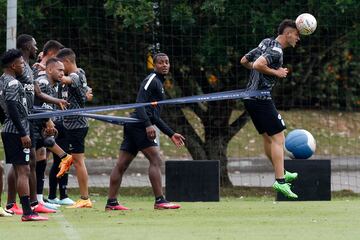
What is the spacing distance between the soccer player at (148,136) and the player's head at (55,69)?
1.17 metres

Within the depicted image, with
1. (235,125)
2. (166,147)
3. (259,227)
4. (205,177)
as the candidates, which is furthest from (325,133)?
(259,227)

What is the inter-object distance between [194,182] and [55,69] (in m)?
3.23

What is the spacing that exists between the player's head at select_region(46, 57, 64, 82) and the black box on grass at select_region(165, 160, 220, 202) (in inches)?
113

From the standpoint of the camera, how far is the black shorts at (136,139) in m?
13.9

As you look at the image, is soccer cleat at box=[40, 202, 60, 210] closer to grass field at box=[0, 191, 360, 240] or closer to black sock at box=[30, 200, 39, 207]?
grass field at box=[0, 191, 360, 240]

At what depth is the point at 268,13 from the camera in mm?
19531

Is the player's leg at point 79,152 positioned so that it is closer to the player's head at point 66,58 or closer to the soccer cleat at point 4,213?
the player's head at point 66,58

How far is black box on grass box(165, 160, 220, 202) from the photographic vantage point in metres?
16.5

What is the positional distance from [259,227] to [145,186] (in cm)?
1103

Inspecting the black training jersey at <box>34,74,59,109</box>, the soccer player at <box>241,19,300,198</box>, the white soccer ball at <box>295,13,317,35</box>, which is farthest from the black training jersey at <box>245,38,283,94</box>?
the black training jersey at <box>34,74,59,109</box>

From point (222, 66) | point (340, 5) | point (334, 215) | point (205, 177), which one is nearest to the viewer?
point (334, 215)

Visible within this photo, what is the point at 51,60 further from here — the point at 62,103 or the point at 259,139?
Answer: the point at 259,139

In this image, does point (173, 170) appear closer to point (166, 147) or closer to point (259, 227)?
point (259, 227)

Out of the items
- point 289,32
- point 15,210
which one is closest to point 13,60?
point 15,210
